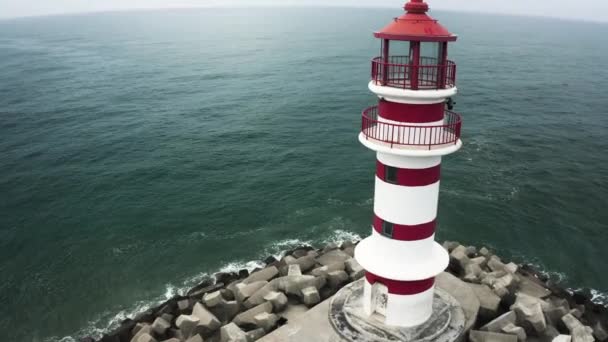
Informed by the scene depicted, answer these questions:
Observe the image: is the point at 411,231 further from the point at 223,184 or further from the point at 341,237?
the point at 223,184

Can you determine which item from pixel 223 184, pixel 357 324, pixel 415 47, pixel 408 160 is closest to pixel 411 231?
pixel 408 160

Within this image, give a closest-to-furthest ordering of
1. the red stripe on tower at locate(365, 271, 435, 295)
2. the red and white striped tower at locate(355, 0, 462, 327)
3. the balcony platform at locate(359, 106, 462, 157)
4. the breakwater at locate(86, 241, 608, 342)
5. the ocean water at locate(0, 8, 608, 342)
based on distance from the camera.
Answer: the red and white striped tower at locate(355, 0, 462, 327) → the balcony platform at locate(359, 106, 462, 157) → the red stripe on tower at locate(365, 271, 435, 295) → the breakwater at locate(86, 241, 608, 342) → the ocean water at locate(0, 8, 608, 342)

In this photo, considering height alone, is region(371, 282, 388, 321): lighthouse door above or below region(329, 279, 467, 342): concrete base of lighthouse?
above

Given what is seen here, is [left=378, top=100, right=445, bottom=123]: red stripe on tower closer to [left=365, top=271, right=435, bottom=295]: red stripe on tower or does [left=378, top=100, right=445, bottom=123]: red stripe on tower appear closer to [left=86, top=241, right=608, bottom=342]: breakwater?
[left=365, top=271, right=435, bottom=295]: red stripe on tower

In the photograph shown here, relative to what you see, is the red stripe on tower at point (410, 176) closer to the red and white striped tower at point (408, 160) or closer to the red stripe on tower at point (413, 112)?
the red and white striped tower at point (408, 160)

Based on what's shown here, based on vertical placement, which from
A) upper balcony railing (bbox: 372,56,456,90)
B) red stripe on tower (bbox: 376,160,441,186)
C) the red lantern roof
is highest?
the red lantern roof

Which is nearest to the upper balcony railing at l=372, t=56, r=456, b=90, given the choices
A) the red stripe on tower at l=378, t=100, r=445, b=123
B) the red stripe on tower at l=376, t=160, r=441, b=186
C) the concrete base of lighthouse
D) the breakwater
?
the red stripe on tower at l=378, t=100, r=445, b=123

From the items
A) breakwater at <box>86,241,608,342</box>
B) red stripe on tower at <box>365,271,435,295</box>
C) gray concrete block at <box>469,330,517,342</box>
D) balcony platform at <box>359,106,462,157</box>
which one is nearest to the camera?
balcony platform at <box>359,106,462,157</box>

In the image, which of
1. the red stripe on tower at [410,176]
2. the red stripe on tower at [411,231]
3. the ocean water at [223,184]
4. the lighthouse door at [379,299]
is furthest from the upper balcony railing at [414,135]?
the ocean water at [223,184]
